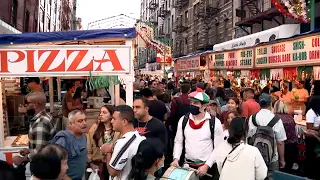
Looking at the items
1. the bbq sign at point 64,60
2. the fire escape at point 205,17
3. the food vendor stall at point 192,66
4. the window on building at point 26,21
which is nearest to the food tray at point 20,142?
the bbq sign at point 64,60

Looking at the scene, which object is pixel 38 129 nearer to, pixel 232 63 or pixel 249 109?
pixel 249 109

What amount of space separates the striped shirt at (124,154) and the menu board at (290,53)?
6946mm

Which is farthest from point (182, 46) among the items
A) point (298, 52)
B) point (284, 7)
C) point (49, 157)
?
point (49, 157)

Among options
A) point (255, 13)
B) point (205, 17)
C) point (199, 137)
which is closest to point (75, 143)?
point (199, 137)

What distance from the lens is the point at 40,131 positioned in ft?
16.5

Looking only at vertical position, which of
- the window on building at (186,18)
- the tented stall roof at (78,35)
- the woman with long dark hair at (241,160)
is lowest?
the woman with long dark hair at (241,160)

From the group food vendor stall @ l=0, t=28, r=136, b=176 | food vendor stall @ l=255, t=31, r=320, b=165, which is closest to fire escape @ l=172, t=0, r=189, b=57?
food vendor stall @ l=255, t=31, r=320, b=165

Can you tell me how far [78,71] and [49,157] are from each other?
358 centimetres

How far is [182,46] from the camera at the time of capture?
2079 inches

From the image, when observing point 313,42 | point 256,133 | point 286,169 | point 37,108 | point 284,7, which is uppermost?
point 284,7

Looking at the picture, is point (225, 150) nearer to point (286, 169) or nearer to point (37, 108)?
point (37, 108)

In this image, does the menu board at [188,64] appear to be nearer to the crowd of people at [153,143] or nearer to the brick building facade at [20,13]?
the brick building facade at [20,13]

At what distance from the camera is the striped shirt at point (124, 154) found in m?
3.83

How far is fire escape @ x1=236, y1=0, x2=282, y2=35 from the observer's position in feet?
74.2
